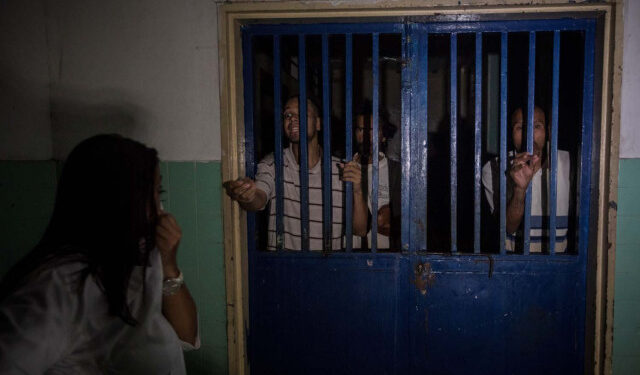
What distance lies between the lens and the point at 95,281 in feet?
3.68

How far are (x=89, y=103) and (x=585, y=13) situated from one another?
283 centimetres

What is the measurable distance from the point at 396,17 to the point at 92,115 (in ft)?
6.04

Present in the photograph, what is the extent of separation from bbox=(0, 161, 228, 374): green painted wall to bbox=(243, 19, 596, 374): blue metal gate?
209 millimetres

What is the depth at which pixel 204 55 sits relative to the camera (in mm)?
2209

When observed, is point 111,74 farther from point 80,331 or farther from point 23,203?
point 80,331

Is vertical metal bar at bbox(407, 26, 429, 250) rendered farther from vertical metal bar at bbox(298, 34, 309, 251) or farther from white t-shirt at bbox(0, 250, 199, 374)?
white t-shirt at bbox(0, 250, 199, 374)

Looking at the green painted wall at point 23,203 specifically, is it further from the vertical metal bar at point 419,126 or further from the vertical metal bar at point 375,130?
the vertical metal bar at point 419,126

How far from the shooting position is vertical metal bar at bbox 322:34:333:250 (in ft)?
7.23

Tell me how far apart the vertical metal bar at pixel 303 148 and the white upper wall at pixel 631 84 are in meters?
1.70

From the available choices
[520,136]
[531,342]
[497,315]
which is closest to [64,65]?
[520,136]

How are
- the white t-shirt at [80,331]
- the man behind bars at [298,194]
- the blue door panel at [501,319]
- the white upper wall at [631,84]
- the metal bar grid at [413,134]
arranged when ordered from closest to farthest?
the white t-shirt at [80,331]
the white upper wall at [631,84]
the metal bar grid at [413,134]
the blue door panel at [501,319]
the man behind bars at [298,194]

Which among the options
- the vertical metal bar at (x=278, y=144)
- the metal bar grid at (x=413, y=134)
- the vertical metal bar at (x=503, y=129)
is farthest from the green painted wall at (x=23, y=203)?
the vertical metal bar at (x=503, y=129)

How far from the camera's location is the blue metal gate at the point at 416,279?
85.9 inches

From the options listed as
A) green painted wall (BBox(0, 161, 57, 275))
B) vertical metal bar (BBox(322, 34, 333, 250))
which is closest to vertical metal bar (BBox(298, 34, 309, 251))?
vertical metal bar (BBox(322, 34, 333, 250))
